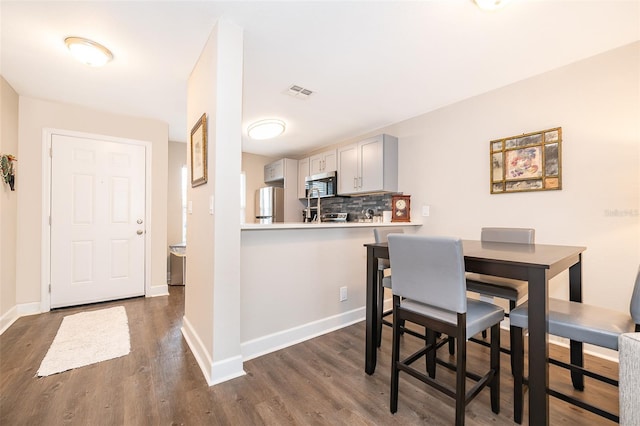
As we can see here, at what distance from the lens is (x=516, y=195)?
2641 millimetres

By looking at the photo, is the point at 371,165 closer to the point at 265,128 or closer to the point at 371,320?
the point at 265,128

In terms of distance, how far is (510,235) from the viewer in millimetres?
2244

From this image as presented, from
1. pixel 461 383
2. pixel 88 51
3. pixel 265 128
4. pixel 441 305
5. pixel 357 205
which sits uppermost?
pixel 88 51

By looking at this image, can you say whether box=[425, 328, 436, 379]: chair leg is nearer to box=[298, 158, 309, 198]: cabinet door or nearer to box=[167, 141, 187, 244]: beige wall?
box=[298, 158, 309, 198]: cabinet door

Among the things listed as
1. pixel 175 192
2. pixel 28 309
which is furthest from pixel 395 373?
pixel 175 192

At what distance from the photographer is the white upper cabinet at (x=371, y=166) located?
11.9 feet

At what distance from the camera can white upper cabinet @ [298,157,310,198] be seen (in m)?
5.09

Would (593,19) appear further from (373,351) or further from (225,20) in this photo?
(373,351)

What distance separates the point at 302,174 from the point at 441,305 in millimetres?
4113

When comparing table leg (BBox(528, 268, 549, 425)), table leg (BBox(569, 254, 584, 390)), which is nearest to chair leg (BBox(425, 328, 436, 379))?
table leg (BBox(528, 268, 549, 425))

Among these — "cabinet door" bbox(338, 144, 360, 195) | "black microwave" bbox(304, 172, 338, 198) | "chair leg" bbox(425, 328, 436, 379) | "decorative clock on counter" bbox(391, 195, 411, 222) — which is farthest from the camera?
"black microwave" bbox(304, 172, 338, 198)

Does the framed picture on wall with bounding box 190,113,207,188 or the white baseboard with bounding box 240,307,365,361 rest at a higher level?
the framed picture on wall with bounding box 190,113,207,188

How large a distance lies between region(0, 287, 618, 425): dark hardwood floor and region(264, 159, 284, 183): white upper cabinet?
3.54 metres

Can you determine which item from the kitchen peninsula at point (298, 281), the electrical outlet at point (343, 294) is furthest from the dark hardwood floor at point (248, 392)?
the electrical outlet at point (343, 294)
